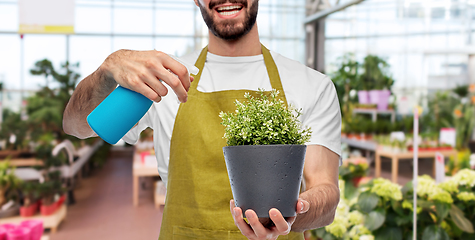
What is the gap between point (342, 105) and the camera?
7.11 meters

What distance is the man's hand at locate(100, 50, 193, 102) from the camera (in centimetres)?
74

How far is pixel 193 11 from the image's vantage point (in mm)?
10703

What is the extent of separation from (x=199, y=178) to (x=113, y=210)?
4.30 meters

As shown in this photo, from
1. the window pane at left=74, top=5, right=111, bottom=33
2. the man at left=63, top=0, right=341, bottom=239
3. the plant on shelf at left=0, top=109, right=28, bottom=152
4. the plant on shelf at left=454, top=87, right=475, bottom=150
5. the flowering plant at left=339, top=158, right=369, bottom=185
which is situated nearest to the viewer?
the man at left=63, top=0, right=341, bottom=239

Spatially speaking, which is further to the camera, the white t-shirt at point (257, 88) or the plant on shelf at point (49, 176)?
the plant on shelf at point (49, 176)

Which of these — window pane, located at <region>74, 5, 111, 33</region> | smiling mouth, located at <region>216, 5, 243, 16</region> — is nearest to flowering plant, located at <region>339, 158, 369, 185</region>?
smiling mouth, located at <region>216, 5, 243, 16</region>

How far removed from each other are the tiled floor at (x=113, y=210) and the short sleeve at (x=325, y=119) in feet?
9.98

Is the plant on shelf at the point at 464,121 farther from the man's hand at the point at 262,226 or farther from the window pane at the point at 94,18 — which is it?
the window pane at the point at 94,18

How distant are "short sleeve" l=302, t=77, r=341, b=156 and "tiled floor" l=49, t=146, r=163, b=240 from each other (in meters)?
3.04

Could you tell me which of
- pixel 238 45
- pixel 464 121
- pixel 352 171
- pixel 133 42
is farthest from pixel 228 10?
pixel 133 42

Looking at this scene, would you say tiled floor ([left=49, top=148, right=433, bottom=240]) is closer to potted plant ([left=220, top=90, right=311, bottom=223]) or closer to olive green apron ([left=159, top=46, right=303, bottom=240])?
olive green apron ([left=159, top=46, right=303, bottom=240])

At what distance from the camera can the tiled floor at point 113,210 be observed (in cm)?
411

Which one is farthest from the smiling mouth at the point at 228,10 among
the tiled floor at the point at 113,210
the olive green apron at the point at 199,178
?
the tiled floor at the point at 113,210

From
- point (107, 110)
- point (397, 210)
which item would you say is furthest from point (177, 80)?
point (397, 210)
